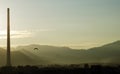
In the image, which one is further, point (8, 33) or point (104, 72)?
point (8, 33)

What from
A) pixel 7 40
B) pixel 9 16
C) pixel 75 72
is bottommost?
pixel 75 72

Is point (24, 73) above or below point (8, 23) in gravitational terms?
below

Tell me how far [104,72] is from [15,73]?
21063 millimetres

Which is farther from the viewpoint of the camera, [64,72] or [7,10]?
[7,10]

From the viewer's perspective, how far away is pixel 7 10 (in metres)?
125

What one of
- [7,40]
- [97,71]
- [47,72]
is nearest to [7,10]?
[7,40]

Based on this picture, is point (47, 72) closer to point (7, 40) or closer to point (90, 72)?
point (90, 72)

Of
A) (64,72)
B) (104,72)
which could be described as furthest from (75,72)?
(104,72)

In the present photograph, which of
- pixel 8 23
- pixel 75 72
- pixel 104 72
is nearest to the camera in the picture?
pixel 104 72

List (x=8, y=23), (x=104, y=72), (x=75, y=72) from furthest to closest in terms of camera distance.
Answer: (x=8, y=23) → (x=75, y=72) → (x=104, y=72)

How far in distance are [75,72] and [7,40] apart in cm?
3674

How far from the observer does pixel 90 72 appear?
9044 cm

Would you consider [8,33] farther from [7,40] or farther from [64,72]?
[64,72]

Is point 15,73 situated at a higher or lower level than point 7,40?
lower
